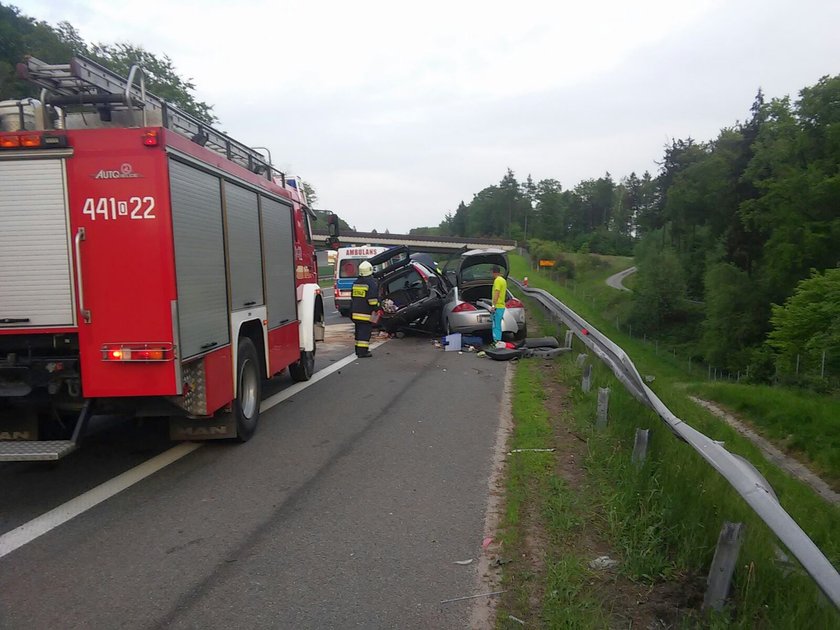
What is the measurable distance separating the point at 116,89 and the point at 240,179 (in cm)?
137

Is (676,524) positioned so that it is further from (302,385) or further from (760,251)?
(760,251)

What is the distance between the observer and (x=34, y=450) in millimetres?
4730

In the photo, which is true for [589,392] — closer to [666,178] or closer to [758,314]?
[758,314]

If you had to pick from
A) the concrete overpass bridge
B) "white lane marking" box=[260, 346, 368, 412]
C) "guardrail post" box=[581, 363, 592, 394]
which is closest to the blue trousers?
"white lane marking" box=[260, 346, 368, 412]

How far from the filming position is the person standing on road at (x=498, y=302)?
41.6 ft

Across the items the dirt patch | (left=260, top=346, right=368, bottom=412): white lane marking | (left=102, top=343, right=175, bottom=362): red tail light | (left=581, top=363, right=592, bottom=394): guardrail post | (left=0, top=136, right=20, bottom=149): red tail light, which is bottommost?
the dirt patch

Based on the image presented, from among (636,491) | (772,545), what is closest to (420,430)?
(636,491)

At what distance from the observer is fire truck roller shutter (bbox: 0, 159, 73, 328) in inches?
189

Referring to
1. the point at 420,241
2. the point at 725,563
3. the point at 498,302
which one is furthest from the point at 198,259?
the point at 420,241

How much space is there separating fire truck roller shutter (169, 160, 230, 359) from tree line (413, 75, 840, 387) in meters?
20.1

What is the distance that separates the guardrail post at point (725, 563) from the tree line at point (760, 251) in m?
20.0

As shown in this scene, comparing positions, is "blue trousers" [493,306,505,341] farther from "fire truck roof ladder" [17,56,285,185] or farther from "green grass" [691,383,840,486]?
"fire truck roof ladder" [17,56,285,185]

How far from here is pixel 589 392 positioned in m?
8.10

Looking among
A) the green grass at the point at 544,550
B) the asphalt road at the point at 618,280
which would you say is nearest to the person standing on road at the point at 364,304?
the green grass at the point at 544,550
